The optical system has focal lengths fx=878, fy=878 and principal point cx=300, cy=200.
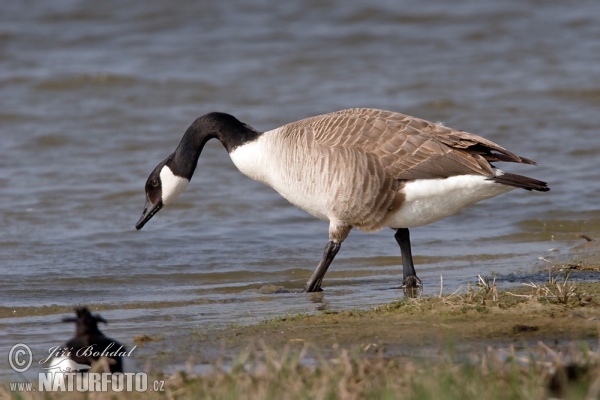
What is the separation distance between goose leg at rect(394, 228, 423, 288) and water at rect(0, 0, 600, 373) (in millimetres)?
250

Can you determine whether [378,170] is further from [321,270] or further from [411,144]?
[321,270]

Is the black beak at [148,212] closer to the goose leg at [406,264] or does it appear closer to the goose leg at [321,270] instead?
the goose leg at [321,270]

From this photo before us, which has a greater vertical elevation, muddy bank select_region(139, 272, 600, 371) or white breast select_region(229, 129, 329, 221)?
white breast select_region(229, 129, 329, 221)

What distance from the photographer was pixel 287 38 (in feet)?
65.9

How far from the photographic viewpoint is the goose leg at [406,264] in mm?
7359

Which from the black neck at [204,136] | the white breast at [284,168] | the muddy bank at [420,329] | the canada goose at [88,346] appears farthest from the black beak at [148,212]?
the canada goose at [88,346]

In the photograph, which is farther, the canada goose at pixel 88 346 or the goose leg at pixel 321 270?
the goose leg at pixel 321 270

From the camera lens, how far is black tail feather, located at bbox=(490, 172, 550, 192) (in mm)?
6453

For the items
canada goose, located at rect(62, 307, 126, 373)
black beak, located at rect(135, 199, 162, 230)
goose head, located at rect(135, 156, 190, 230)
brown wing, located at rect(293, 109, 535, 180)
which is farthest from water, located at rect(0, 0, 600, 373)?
canada goose, located at rect(62, 307, 126, 373)

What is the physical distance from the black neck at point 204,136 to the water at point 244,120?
1098mm

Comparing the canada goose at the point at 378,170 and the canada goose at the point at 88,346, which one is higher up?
the canada goose at the point at 378,170

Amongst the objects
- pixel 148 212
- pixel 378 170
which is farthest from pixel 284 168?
pixel 148 212

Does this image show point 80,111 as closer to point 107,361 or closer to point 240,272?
point 240,272

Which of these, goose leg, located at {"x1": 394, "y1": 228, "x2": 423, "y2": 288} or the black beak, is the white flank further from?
the black beak
